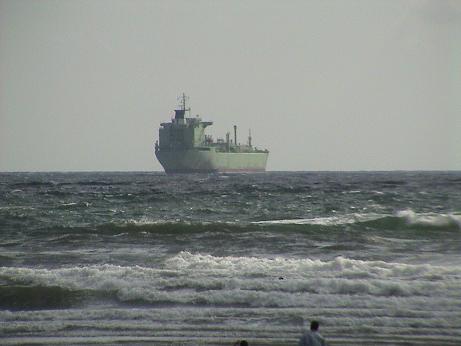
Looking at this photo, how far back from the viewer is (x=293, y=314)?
32.3 feet

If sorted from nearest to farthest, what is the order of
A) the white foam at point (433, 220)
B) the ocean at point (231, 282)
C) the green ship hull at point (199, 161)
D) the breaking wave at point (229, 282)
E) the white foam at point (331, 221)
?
the ocean at point (231, 282) < the breaking wave at point (229, 282) < the white foam at point (331, 221) < the white foam at point (433, 220) < the green ship hull at point (199, 161)

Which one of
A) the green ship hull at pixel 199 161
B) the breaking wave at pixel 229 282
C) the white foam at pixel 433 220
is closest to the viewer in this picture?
the breaking wave at pixel 229 282

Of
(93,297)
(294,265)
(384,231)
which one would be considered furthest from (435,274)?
(384,231)

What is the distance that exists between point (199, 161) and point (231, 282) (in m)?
99.1

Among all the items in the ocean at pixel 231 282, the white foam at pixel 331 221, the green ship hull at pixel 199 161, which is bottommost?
the ocean at pixel 231 282

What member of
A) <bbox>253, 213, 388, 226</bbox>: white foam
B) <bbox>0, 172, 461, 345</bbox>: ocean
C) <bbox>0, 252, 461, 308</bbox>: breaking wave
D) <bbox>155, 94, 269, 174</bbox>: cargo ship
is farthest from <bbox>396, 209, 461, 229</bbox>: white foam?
<bbox>155, 94, 269, 174</bbox>: cargo ship

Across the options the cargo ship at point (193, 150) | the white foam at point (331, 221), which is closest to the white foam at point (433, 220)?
the white foam at point (331, 221)

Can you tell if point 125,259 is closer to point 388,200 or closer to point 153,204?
point 153,204

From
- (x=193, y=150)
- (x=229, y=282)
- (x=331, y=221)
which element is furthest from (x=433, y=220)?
(x=193, y=150)

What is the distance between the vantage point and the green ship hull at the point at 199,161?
360 ft

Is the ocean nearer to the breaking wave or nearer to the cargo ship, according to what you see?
the breaking wave

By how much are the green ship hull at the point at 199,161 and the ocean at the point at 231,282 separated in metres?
85.4

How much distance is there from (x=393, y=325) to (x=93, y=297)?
545 centimetres

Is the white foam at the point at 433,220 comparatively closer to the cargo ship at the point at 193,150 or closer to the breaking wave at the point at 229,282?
the breaking wave at the point at 229,282
